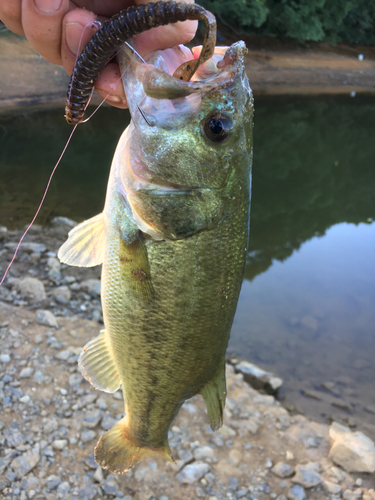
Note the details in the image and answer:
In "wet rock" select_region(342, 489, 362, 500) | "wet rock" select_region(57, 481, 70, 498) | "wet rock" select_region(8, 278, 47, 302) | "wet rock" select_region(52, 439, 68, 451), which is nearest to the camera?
"wet rock" select_region(57, 481, 70, 498)

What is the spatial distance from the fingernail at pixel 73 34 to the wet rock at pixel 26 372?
326 centimetres

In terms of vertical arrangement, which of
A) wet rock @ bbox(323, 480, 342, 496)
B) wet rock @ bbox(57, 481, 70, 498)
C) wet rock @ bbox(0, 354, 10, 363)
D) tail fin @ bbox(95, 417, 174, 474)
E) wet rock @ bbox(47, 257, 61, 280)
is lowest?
wet rock @ bbox(47, 257, 61, 280)

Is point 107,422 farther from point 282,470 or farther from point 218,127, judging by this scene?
point 218,127

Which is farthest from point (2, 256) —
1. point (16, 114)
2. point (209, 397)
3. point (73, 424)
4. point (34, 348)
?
point (16, 114)

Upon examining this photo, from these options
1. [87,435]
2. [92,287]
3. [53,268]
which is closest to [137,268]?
[87,435]

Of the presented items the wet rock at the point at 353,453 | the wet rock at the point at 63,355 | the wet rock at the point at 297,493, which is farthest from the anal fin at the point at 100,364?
the wet rock at the point at 353,453

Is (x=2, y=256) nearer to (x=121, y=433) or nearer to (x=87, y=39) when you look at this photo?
(x=121, y=433)

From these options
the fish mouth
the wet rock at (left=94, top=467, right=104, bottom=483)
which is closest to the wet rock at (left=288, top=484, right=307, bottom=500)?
the wet rock at (left=94, top=467, right=104, bottom=483)

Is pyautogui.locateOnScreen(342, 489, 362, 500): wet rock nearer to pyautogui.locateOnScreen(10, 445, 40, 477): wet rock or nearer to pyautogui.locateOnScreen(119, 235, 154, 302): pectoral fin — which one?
pyautogui.locateOnScreen(10, 445, 40, 477): wet rock

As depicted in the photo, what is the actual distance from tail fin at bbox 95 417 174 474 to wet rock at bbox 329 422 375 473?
267cm

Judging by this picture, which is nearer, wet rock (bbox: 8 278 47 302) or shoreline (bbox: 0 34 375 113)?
wet rock (bbox: 8 278 47 302)

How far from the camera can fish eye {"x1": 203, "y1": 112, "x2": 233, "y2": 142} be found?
5.32ft

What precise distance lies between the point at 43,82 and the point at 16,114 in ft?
8.26

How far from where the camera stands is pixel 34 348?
14.1ft
